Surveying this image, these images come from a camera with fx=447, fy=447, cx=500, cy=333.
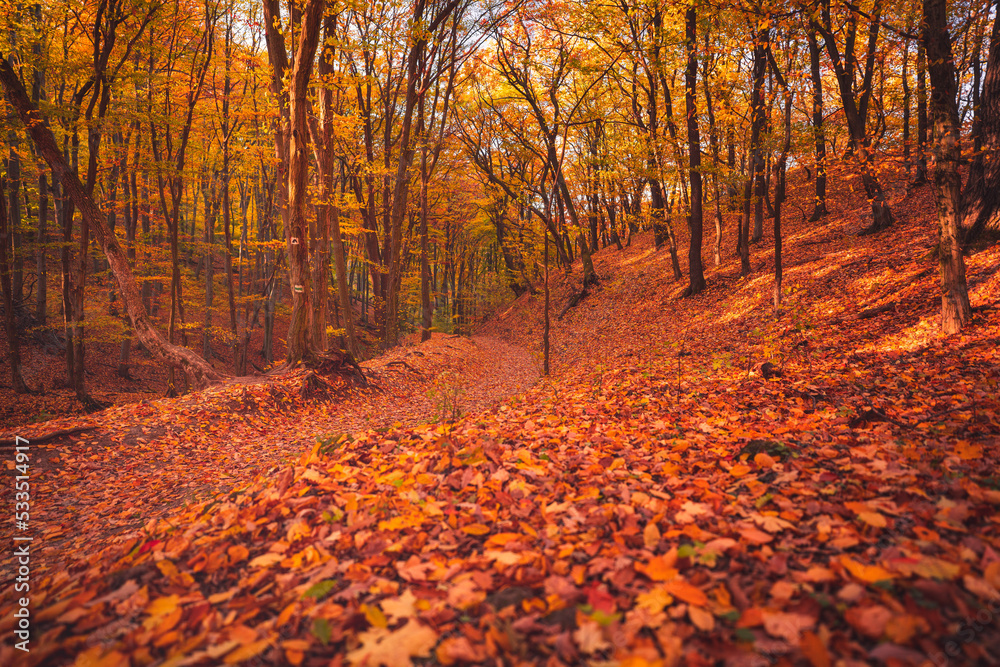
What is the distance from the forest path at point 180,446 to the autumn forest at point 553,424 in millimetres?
60

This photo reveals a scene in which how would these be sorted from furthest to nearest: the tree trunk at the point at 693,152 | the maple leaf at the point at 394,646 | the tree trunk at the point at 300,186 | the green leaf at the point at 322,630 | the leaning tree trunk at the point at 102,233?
1. the tree trunk at the point at 693,152
2. the tree trunk at the point at 300,186
3. the leaning tree trunk at the point at 102,233
4. the green leaf at the point at 322,630
5. the maple leaf at the point at 394,646

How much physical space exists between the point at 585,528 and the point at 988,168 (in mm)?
9059

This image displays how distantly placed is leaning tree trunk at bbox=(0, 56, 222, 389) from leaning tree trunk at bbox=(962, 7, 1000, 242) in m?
14.3

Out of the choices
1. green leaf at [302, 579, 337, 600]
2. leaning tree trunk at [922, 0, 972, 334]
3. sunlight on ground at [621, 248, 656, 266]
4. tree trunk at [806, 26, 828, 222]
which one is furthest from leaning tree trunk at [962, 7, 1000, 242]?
sunlight on ground at [621, 248, 656, 266]

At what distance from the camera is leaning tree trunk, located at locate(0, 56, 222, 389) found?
7.77 meters

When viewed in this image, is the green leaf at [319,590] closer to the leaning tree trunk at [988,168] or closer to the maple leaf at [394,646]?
the maple leaf at [394,646]

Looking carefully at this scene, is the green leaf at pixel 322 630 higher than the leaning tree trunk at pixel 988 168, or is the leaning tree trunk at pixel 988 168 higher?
the leaning tree trunk at pixel 988 168

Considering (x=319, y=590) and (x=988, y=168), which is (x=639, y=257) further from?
(x=319, y=590)

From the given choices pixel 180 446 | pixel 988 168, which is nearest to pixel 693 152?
pixel 988 168

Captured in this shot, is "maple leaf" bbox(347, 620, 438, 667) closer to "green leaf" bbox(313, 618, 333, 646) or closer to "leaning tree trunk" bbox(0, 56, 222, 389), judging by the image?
"green leaf" bbox(313, 618, 333, 646)

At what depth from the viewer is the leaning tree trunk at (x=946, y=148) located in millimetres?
5594

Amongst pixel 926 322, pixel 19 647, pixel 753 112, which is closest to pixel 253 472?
pixel 19 647

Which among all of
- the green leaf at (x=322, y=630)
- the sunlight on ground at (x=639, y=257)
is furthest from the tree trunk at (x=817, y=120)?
the green leaf at (x=322, y=630)

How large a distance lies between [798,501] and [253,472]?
5906 millimetres
